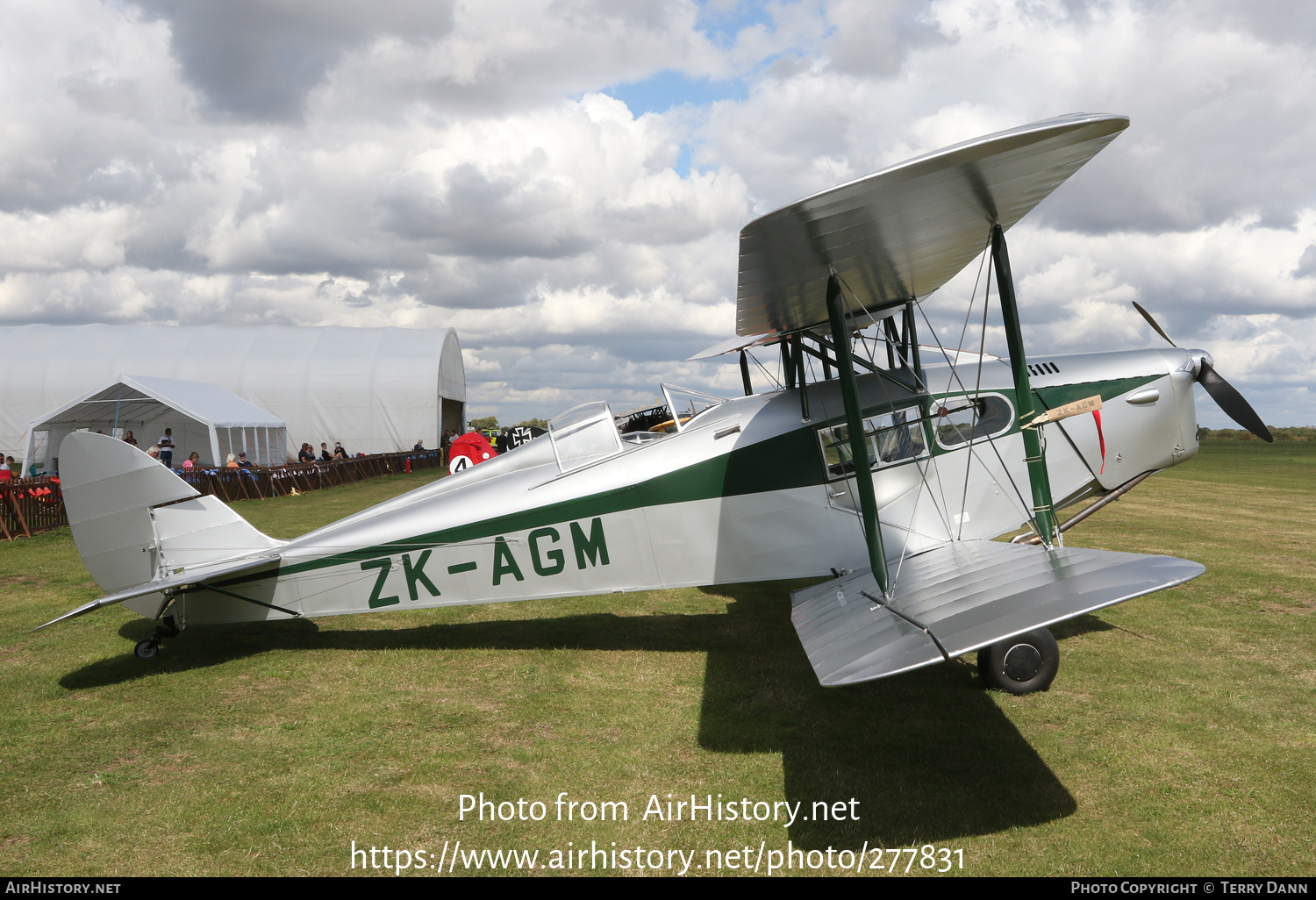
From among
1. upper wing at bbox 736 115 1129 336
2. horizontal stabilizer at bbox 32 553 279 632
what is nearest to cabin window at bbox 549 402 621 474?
upper wing at bbox 736 115 1129 336

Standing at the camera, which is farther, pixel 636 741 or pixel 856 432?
pixel 856 432

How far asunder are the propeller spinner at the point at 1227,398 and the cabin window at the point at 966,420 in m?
1.85

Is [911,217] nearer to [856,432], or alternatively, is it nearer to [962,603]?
[856,432]

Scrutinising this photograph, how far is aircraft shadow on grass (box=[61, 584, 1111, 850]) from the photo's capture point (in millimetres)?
3660

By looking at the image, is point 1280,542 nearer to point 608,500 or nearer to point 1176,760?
point 1176,760

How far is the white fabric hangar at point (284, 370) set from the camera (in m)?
30.8

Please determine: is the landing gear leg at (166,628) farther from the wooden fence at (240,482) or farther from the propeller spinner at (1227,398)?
the propeller spinner at (1227,398)

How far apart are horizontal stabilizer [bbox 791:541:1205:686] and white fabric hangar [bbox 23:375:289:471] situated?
→ 22.9 meters

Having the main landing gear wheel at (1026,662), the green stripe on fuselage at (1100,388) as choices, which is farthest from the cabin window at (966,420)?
the main landing gear wheel at (1026,662)

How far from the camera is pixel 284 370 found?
32.0 m

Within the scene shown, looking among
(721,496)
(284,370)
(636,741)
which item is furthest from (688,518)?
(284,370)

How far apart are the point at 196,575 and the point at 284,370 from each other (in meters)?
29.2

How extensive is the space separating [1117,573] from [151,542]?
6329mm

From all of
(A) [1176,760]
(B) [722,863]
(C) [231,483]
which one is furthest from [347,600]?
(C) [231,483]
